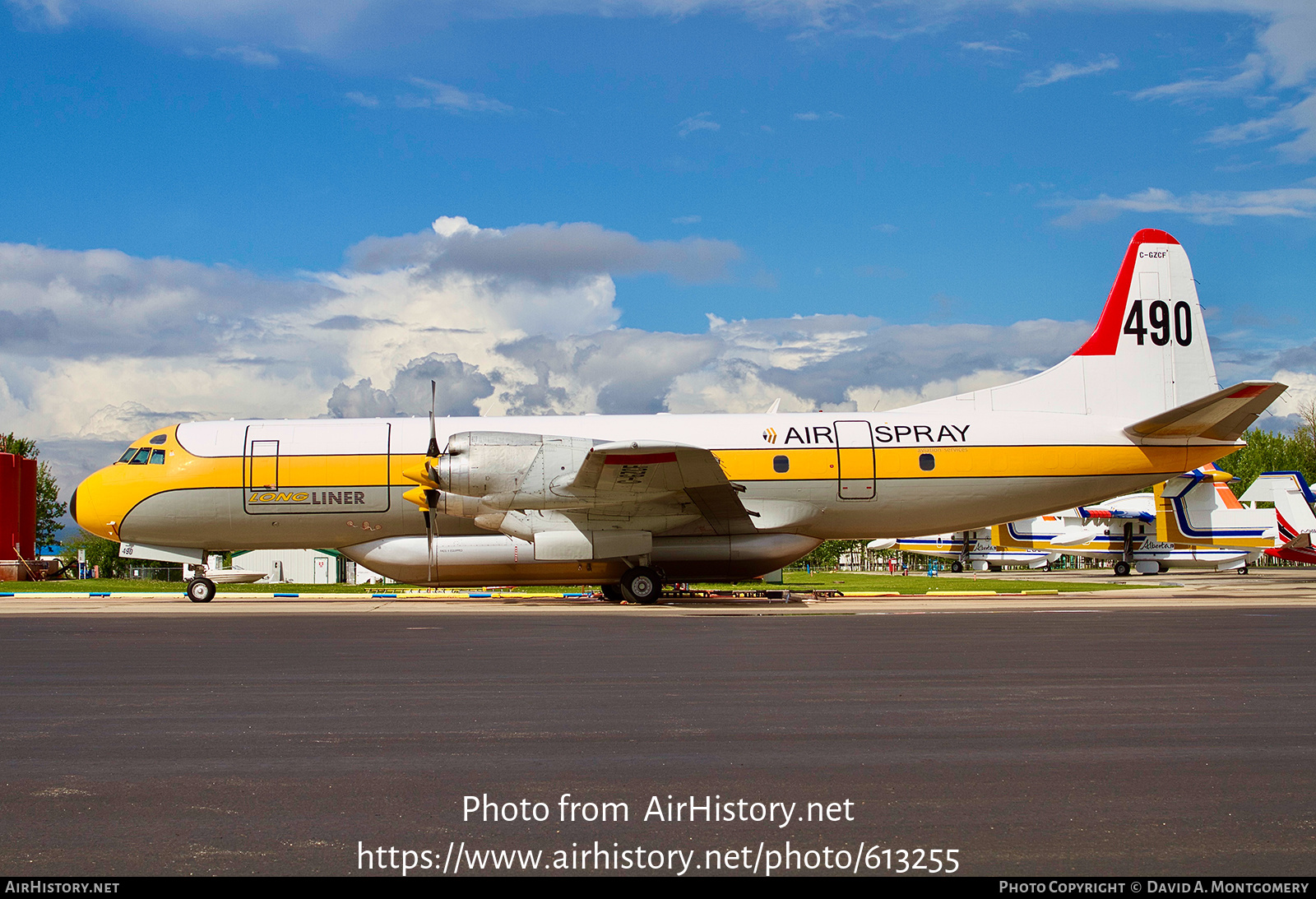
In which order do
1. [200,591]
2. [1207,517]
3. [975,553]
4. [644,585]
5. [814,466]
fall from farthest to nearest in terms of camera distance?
[975,553]
[1207,517]
[200,591]
[814,466]
[644,585]

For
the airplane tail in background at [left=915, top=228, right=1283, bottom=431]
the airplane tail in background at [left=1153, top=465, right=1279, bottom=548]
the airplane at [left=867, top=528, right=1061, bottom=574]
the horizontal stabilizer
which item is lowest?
the airplane at [left=867, top=528, right=1061, bottom=574]

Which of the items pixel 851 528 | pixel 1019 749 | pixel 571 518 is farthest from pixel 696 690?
pixel 851 528

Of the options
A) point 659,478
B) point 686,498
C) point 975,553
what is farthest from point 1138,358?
point 975,553

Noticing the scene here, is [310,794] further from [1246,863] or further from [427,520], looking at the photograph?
[427,520]

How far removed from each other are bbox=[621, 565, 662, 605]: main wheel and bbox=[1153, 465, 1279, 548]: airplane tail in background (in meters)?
Answer: 30.8

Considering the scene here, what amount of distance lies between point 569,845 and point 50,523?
318 ft

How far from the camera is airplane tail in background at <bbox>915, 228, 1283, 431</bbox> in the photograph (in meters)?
22.6

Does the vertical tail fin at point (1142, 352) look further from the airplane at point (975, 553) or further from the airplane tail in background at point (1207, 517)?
the airplane at point (975, 553)

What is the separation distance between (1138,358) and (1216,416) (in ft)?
9.18

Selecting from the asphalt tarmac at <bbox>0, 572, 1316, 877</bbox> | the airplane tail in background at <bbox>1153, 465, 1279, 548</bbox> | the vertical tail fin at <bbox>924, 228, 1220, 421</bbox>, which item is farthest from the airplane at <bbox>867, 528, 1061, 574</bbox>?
the asphalt tarmac at <bbox>0, 572, 1316, 877</bbox>

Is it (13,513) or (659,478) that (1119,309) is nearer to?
(659,478)

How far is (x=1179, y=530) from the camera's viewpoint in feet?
147

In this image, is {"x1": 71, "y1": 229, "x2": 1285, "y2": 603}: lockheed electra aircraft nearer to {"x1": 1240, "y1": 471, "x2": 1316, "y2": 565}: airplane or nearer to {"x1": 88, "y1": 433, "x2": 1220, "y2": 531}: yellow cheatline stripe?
{"x1": 88, "y1": 433, "x2": 1220, "y2": 531}: yellow cheatline stripe

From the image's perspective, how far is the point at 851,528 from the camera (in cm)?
2194
